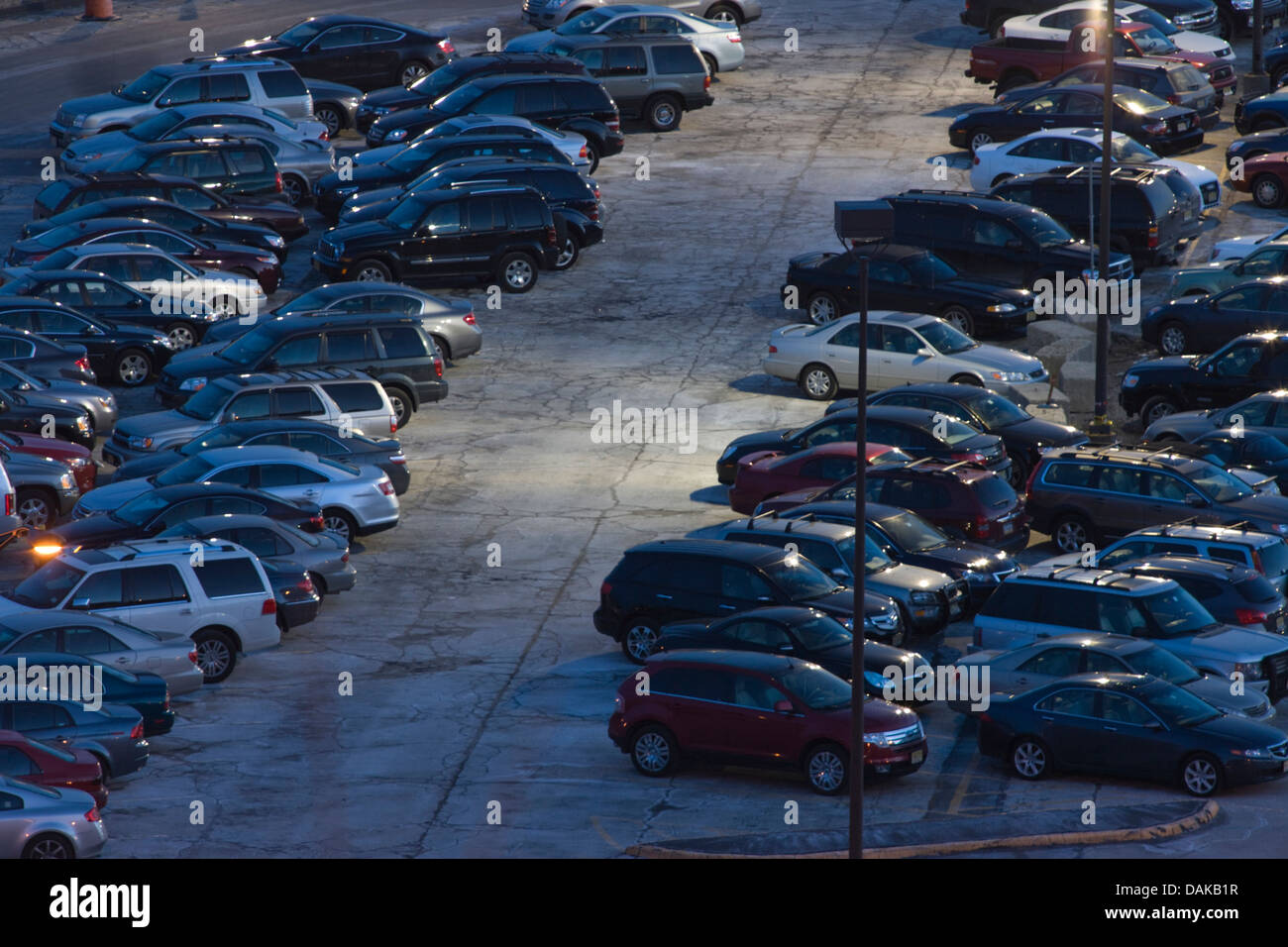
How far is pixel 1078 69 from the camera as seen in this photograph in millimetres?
42562

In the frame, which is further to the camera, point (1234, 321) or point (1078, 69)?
point (1078, 69)

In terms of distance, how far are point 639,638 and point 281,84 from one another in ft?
74.3

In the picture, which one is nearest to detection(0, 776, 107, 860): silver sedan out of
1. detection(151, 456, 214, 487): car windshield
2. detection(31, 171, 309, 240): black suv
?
detection(151, 456, 214, 487): car windshield

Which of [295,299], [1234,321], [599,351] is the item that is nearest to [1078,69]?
[1234,321]

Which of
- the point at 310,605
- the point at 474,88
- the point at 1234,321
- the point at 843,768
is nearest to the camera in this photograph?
the point at 843,768

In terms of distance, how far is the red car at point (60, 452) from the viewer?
90.8 feet

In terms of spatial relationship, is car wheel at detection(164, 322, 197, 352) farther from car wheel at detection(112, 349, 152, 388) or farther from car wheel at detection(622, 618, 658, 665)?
car wheel at detection(622, 618, 658, 665)

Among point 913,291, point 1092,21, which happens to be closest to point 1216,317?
point 913,291

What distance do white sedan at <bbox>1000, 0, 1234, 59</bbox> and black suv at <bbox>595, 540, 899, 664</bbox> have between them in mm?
25236

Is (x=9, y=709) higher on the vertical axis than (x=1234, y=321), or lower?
higher

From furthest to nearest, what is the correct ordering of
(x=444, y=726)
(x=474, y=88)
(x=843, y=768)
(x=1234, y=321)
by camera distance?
(x=474, y=88) → (x=1234, y=321) → (x=444, y=726) → (x=843, y=768)

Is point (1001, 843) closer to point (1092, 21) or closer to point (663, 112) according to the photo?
point (663, 112)

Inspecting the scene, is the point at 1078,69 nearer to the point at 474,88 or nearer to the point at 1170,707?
the point at 474,88

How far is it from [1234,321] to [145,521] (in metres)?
17.1
